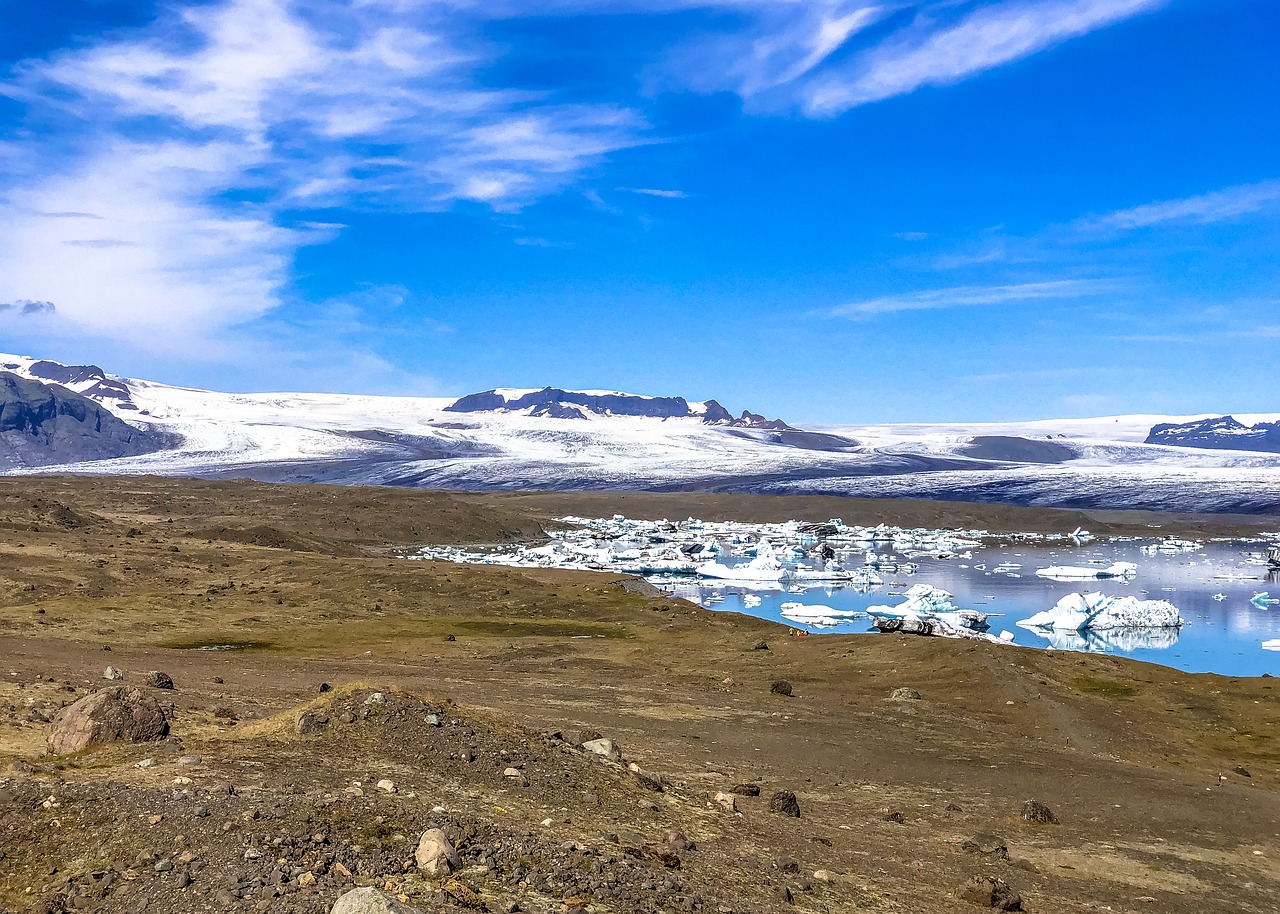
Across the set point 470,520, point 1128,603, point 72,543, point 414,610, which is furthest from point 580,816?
point 470,520

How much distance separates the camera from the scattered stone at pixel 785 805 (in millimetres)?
11273

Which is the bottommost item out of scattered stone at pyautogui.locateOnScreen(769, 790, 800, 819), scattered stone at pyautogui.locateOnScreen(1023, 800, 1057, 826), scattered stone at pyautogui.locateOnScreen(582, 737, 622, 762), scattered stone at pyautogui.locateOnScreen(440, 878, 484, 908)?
scattered stone at pyautogui.locateOnScreen(1023, 800, 1057, 826)

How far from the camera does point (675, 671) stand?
23219mm

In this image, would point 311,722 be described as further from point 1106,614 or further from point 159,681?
point 1106,614

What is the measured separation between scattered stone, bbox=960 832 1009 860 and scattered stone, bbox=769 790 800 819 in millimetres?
1851

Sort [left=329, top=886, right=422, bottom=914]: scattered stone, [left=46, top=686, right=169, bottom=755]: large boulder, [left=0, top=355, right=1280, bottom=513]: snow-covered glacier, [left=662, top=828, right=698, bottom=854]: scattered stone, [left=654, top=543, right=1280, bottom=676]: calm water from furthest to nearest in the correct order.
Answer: [left=0, top=355, right=1280, bottom=513]: snow-covered glacier, [left=654, top=543, right=1280, bottom=676]: calm water, [left=46, top=686, right=169, bottom=755]: large boulder, [left=662, top=828, right=698, bottom=854]: scattered stone, [left=329, top=886, right=422, bottom=914]: scattered stone

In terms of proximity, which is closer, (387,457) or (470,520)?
(470,520)

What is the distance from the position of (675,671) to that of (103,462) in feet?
573

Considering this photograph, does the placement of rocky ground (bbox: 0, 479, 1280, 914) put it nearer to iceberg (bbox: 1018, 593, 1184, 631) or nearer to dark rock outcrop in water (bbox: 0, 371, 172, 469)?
iceberg (bbox: 1018, 593, 1184, 631)

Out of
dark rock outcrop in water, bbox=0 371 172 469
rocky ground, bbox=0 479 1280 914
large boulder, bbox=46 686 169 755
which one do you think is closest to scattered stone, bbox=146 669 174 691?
rocky ground, bbox=0 479 1280 914

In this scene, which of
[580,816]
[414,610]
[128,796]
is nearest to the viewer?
[128,796]

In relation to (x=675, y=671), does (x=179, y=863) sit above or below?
above

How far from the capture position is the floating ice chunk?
5138 centimetres

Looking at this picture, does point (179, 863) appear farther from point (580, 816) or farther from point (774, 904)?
point (774, 904)
